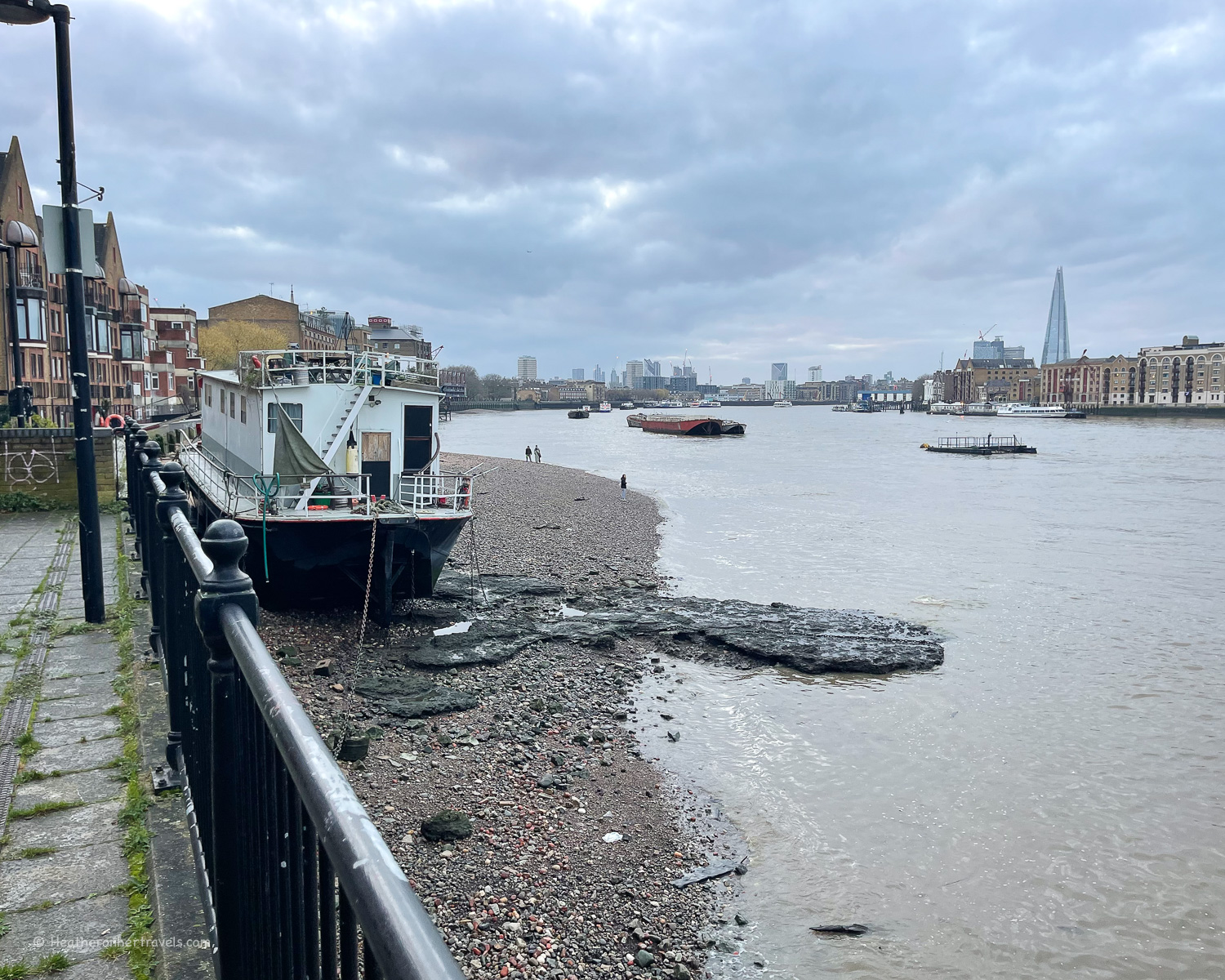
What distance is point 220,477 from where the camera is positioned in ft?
62.5

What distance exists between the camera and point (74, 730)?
5371 millimetres

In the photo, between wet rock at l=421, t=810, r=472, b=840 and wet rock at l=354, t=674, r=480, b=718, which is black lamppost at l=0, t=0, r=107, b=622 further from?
wet rock at l=354, t=674, r=480, b=718

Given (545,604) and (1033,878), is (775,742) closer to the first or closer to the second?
(1033,878)

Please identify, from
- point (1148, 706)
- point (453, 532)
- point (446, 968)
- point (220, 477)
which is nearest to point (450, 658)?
point (453, 532)

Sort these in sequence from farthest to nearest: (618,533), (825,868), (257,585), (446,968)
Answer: (618,533)
(257,585)
(825,868)
(446,968)

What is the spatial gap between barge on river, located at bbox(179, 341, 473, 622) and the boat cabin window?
0.02 metres

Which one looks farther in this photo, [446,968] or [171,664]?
[171,664]

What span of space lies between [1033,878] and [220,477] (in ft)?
55.1

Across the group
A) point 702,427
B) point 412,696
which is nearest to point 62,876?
point 412,696

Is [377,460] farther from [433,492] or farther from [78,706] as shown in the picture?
[78,706]

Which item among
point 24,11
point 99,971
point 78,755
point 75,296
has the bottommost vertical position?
point 99,971

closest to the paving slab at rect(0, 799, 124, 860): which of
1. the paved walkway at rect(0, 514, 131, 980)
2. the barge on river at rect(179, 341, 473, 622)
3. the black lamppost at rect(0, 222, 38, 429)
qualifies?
the paved walkway at rect(0, 514, 131, 980)

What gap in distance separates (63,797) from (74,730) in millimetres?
968

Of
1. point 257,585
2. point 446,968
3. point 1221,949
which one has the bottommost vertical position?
point 1221,949
